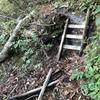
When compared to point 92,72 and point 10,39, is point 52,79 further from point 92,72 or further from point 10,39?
point 10,39

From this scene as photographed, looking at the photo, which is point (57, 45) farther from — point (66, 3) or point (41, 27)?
point (66, 3)

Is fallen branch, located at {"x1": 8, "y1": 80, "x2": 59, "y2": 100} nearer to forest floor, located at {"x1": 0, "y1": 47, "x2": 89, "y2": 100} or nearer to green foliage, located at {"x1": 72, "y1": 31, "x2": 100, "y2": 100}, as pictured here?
forest floor, located at {"x1": 0, "y1": 47, "x2": 89, "y2": 100}

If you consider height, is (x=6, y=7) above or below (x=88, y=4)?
below

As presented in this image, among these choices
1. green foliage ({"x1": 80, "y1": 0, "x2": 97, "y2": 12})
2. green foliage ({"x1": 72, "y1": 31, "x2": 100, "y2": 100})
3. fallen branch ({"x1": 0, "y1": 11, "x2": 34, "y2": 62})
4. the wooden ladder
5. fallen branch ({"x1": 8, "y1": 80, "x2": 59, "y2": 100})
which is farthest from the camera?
fallen branch ({"x1": 0, "y1": 11, "x2": 34, "y2": 62})

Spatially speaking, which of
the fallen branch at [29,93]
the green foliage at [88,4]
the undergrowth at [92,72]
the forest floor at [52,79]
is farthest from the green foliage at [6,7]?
the undergrowth at [92,72]

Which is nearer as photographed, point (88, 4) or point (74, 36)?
point (74, 36)

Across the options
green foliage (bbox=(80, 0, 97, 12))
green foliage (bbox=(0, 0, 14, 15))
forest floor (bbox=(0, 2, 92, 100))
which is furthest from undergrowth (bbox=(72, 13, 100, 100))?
green foliage (bbox=(0, 0, 14, 15))

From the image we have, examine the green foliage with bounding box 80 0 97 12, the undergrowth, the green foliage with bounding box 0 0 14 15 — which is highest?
the green foliage with bounding box 80 0 97 12

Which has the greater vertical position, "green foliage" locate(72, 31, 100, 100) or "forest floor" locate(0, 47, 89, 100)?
"green foliage" locate(72, 31, 100, 100)

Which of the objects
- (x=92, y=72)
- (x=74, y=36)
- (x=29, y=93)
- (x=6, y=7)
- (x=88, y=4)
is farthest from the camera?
(x=6, y=7)

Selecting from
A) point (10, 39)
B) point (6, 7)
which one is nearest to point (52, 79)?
point (10, 39)

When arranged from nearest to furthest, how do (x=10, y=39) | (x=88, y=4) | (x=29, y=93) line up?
1. (x=29, y=93)
2. (x=88, y=4)
3. (x=10, y=39)

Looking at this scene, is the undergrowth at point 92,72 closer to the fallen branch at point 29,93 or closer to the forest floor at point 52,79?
the forest floor at point 52,79

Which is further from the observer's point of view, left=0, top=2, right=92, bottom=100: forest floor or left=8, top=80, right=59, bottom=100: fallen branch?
left=8, top=80, right=59, bottom=100: fallen branch
